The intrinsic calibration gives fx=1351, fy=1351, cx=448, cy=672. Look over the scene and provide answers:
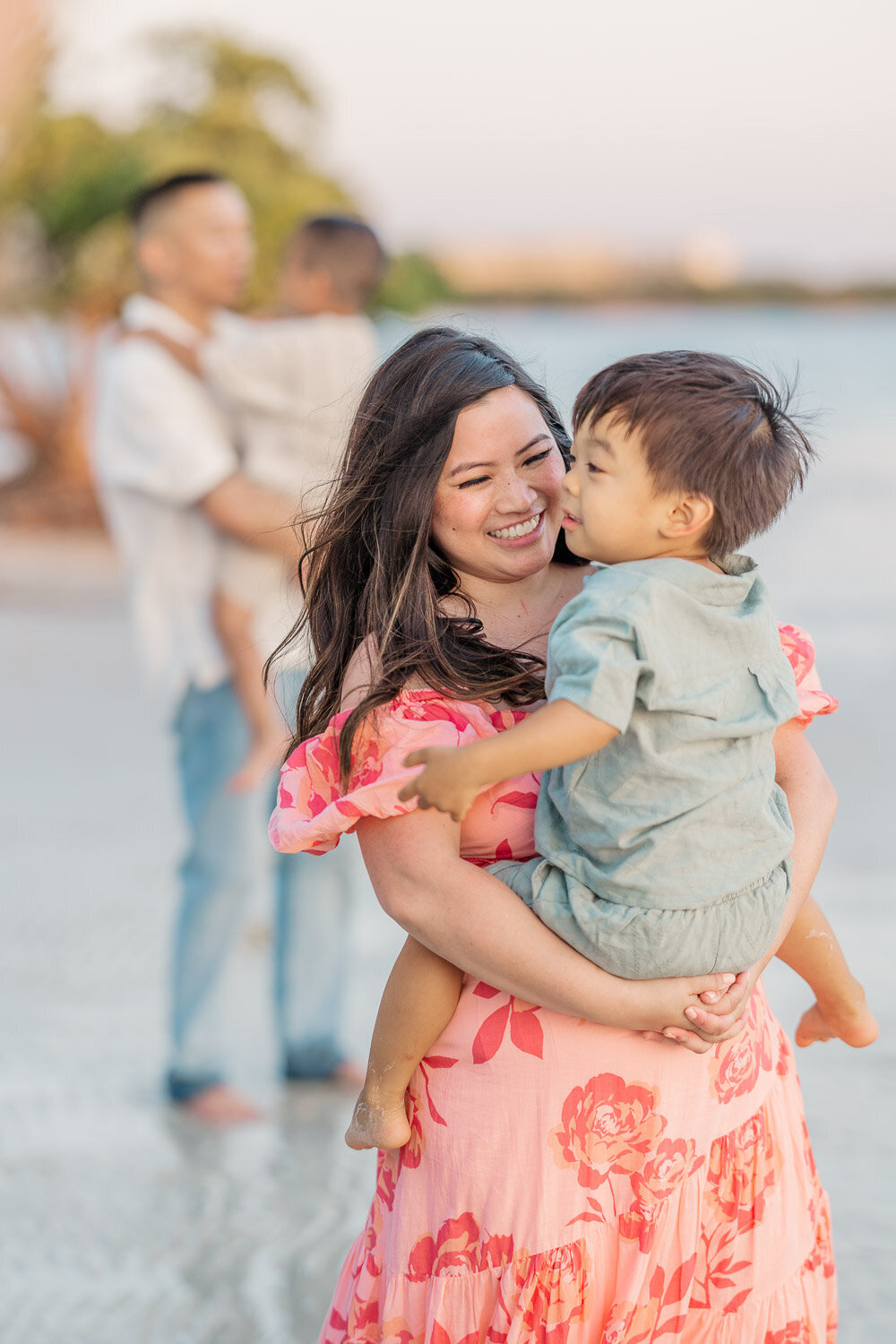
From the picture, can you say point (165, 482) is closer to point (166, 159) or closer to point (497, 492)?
point (497, 492)

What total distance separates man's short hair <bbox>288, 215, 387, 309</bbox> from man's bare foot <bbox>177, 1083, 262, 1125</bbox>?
6.44 feet

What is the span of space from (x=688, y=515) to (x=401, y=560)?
1.19 feet

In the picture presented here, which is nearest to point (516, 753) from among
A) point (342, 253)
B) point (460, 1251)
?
point (460, 1251)

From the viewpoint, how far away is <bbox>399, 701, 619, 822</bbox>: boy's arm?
120cm

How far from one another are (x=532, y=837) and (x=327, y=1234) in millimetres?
1662

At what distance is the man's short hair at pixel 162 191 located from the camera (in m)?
3.19

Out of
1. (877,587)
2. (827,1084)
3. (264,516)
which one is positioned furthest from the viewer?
(877,587)

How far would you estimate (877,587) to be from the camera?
10.3m

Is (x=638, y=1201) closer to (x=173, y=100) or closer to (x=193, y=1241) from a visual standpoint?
(x=193, y=1241)

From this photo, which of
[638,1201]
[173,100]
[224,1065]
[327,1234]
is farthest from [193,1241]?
[173,100]

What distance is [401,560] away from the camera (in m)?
1.53

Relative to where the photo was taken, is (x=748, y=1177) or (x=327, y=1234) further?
(x=327, y=1234)

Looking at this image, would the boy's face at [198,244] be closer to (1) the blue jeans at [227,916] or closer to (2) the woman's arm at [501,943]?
(1) the blue jeans at [227,916]

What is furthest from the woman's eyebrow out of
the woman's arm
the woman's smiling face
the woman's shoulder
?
the woman's arm
